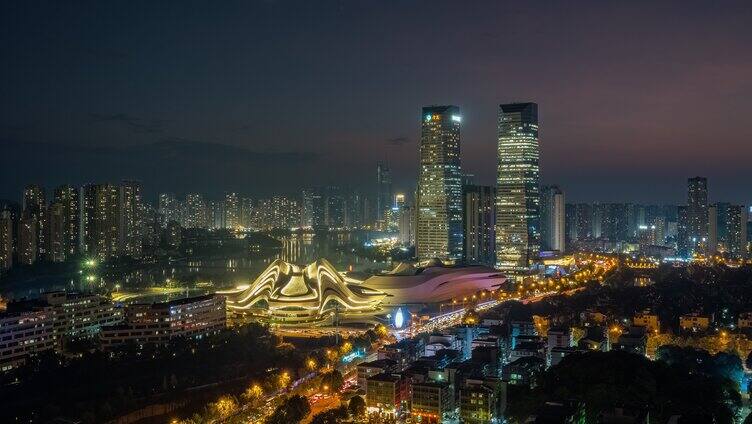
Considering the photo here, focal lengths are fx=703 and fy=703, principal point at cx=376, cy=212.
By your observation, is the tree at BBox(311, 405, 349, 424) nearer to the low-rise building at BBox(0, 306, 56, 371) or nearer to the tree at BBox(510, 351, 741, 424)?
the tree at BBox(510, 351, 741, 424)

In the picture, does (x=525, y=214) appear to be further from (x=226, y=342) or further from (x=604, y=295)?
(x=226, y=342)

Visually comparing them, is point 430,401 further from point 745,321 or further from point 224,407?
point 745,321

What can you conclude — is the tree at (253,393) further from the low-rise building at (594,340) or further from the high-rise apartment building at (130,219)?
the high-rise apartment building at (130,219)

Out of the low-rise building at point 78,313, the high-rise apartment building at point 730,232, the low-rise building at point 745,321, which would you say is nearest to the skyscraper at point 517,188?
the high-rise apartment building at point 730,232

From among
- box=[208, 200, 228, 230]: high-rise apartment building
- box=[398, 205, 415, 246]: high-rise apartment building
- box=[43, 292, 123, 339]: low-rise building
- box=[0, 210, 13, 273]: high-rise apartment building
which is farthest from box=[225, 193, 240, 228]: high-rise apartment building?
box=[43, 292, 123, 339]: low-rise building

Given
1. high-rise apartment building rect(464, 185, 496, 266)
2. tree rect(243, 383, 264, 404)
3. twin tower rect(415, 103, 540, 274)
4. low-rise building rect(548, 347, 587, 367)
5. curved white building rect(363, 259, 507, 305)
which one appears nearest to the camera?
tree rect(243, 383, 264, 404)

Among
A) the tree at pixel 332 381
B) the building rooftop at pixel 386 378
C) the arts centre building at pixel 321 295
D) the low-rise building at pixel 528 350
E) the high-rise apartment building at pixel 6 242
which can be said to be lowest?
the tree at pixel 332 381
